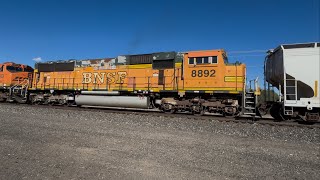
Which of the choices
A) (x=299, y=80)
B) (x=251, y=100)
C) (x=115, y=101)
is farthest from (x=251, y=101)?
(x=115, y=101)

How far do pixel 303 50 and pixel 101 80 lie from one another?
37.8ft

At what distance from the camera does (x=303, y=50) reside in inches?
412

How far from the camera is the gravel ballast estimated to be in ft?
13.7

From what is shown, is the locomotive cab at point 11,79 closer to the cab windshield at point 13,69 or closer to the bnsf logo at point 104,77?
the cab windshield at point 13,69

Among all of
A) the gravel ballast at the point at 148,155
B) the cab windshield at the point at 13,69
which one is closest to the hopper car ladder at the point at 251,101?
→ the gravel ballast at the point at 148,155

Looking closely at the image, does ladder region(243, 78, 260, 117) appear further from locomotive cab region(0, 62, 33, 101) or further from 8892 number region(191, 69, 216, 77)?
locomotive cab region(0, 62, 33, 101)

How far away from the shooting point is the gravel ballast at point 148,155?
164 inches

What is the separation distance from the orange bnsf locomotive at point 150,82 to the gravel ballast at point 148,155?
5142mm

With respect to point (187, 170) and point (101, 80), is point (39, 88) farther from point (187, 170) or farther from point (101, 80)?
point (187, 170)

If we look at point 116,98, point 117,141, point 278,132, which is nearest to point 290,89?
point 278,132

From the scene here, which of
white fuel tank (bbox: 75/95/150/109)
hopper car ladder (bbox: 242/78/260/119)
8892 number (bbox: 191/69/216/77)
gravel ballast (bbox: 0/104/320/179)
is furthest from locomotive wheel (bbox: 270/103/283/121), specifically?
white fuel tank (bbox: 75/95/150/109)

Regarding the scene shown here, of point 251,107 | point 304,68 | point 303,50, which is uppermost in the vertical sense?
point 303,50

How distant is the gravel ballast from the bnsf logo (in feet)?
26.5

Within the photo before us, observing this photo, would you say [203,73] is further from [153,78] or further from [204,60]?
[153,78]
